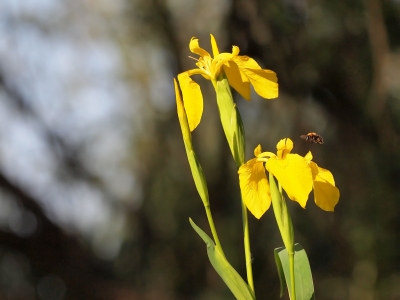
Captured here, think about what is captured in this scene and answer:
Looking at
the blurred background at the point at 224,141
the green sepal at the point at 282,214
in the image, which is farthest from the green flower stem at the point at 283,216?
the blurred background at the point at 224,141

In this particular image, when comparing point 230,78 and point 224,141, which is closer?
point 230,78

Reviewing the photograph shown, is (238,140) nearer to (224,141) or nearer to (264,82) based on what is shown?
(264,82)

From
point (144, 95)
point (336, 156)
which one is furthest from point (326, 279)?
point (144, 95)

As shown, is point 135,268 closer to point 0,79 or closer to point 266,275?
point 266,275

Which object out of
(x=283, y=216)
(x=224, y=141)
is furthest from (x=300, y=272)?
(x=224, y=141)

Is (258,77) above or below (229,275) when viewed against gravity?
above

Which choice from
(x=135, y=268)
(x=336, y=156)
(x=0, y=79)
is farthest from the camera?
(x=336, y=156)
